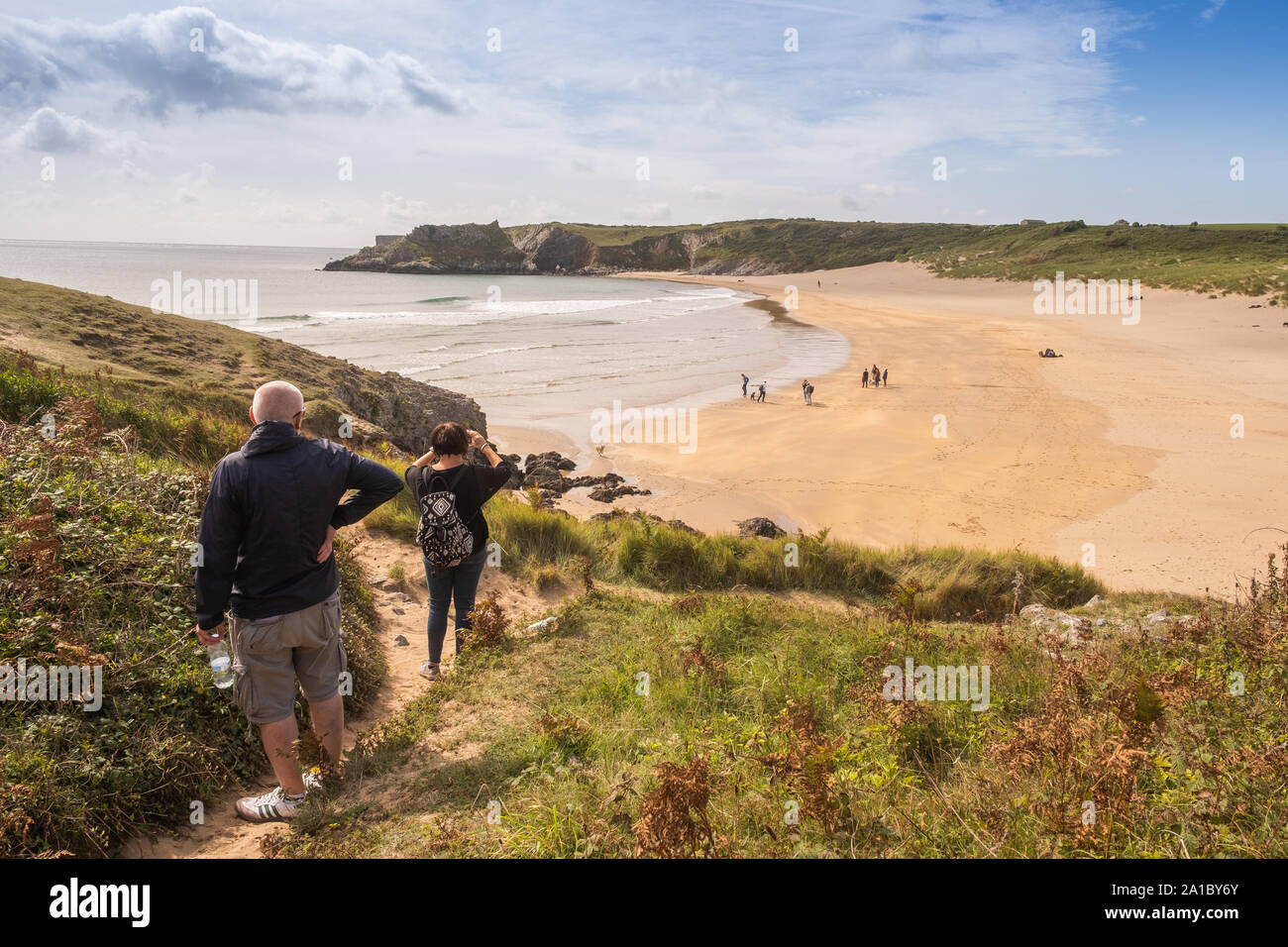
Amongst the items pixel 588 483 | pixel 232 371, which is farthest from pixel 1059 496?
pixel 232 371

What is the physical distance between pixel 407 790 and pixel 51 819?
1648 mm

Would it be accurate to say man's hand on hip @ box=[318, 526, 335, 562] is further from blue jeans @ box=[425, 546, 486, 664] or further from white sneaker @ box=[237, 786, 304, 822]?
blue jeans @ box=[425, 546, 486, 664]

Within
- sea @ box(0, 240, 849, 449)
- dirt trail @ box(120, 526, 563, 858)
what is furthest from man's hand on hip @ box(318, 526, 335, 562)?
sea @ box(0, 240, 849, 449)

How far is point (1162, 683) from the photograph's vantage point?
4.57 metres

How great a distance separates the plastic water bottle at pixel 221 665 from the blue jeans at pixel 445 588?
68.1 inches

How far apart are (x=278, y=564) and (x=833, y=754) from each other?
128 inches

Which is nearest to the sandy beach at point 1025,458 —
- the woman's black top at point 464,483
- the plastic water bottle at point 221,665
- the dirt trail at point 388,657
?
the dirt trail at point 388,657

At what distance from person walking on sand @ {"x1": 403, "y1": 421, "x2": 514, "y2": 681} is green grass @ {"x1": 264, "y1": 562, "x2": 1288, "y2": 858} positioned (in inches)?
32.8

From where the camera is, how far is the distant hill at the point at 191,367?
10.7 m

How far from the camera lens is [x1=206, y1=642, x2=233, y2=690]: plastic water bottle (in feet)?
12.9

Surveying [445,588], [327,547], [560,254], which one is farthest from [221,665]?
[560,254]

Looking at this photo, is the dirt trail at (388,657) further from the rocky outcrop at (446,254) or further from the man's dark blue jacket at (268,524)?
the rocky outcrop at (446,254)
